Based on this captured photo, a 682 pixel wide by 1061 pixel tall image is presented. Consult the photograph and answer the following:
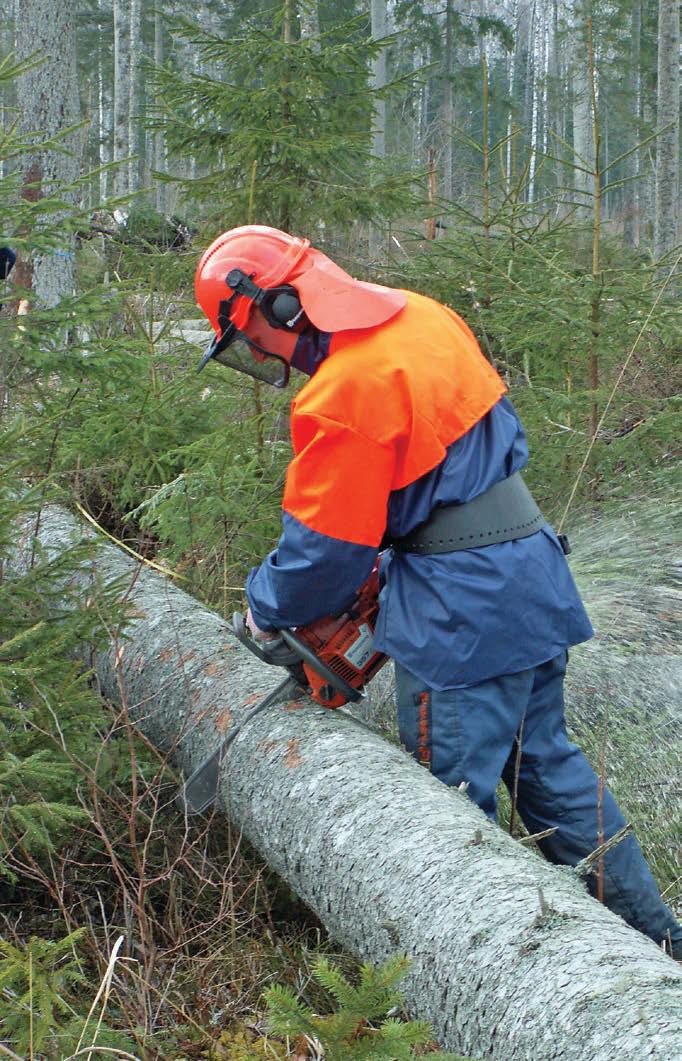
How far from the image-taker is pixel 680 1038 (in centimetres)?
168

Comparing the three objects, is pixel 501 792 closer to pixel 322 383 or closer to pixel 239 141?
pixel 322 383

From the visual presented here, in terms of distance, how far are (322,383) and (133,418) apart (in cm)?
265

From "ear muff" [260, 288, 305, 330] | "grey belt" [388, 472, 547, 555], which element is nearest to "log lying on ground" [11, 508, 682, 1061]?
"grey belt" [388, 472, 547, 555]

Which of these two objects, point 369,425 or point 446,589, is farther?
point 446,589

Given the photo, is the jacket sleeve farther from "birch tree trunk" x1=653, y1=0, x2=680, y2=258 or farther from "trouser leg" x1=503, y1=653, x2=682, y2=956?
"birch tree trunk" x1=653, y1=0, x2=680, y2=258

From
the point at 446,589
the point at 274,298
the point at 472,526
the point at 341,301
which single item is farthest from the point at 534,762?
the point at 274,298

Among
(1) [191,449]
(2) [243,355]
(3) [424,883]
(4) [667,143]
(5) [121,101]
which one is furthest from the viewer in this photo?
(5) [121,101]

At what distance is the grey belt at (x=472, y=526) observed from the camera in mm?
2912

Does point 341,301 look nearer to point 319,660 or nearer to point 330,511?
point 330,511

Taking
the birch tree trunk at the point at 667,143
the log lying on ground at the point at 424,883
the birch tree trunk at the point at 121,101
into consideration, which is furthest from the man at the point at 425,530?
the birch tree trunk at the point at 121,101

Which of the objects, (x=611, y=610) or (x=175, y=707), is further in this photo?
(x=611, y=610)

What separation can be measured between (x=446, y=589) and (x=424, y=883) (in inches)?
34.5

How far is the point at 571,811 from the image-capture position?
3.17m

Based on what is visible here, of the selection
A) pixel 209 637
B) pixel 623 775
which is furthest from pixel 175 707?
pixel 623 775
